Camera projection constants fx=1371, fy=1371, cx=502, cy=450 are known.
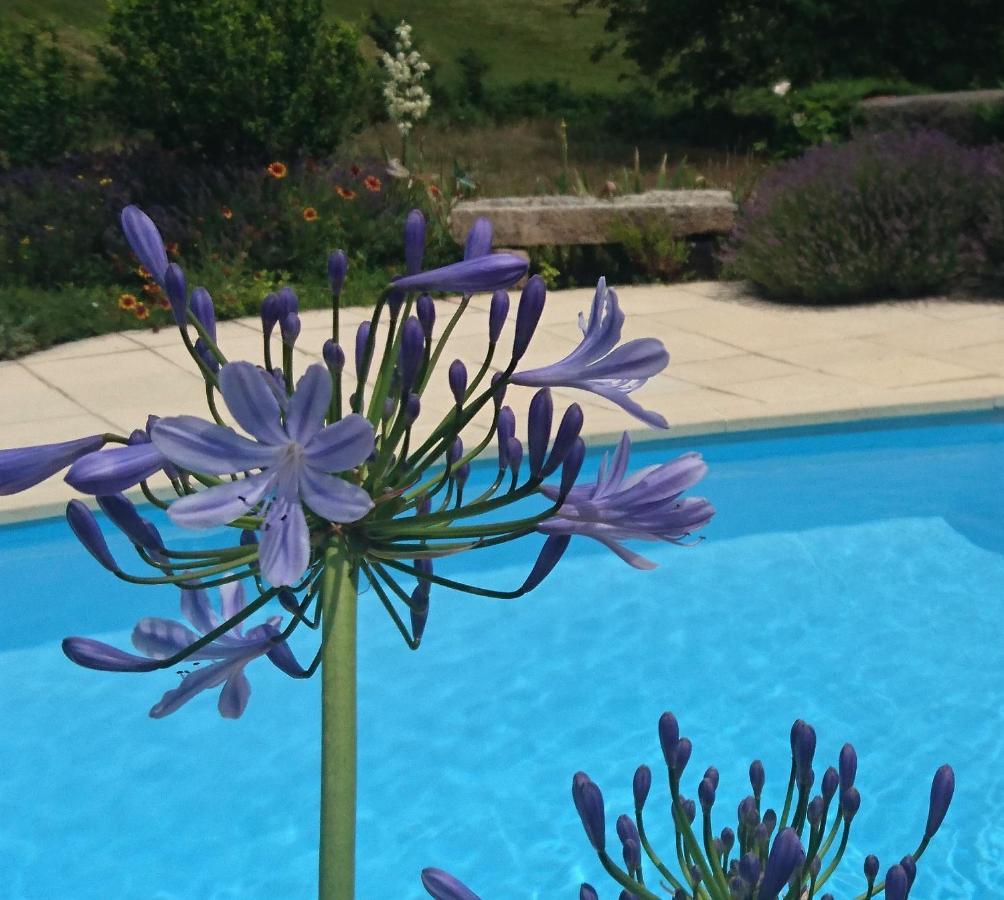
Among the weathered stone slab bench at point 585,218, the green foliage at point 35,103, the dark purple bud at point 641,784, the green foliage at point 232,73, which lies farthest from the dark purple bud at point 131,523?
the green foliage at point 35,103

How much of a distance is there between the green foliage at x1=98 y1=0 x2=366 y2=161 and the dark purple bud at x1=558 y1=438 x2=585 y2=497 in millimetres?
10263

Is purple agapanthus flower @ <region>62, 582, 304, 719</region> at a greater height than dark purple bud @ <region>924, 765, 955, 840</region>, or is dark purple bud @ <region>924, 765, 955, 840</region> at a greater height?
purple agapanthus flower @ <region>62, 582, 304, 719</region>

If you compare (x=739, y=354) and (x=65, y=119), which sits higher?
(x=65, y=119)

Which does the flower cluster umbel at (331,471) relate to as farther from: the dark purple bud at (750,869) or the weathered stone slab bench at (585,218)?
the weathered stone slab bench at (585,218)

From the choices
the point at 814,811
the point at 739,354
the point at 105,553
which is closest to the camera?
the point at 105,553

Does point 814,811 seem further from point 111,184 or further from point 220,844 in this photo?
point 111,184

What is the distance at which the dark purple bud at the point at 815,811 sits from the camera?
1.20 meters

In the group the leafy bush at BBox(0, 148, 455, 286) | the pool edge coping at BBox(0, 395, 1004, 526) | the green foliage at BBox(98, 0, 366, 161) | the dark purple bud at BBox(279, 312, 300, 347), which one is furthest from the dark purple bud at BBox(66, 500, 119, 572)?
the green foliage at BBox(98, 0, 366, 161)

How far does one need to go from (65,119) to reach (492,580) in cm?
789

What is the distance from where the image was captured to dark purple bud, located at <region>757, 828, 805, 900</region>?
100cm

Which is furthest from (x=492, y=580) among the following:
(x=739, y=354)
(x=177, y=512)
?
(x=177, y=512)

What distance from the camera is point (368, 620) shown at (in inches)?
224

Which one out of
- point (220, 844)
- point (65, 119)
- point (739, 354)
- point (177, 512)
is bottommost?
point (220, 844)

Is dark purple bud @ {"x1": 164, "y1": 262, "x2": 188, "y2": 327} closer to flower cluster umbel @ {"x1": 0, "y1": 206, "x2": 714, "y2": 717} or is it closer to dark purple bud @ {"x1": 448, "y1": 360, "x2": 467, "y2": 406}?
flower cluster umbel @ {"x1": 0, "y1": 206, "x2": 714, "y2": 717}
